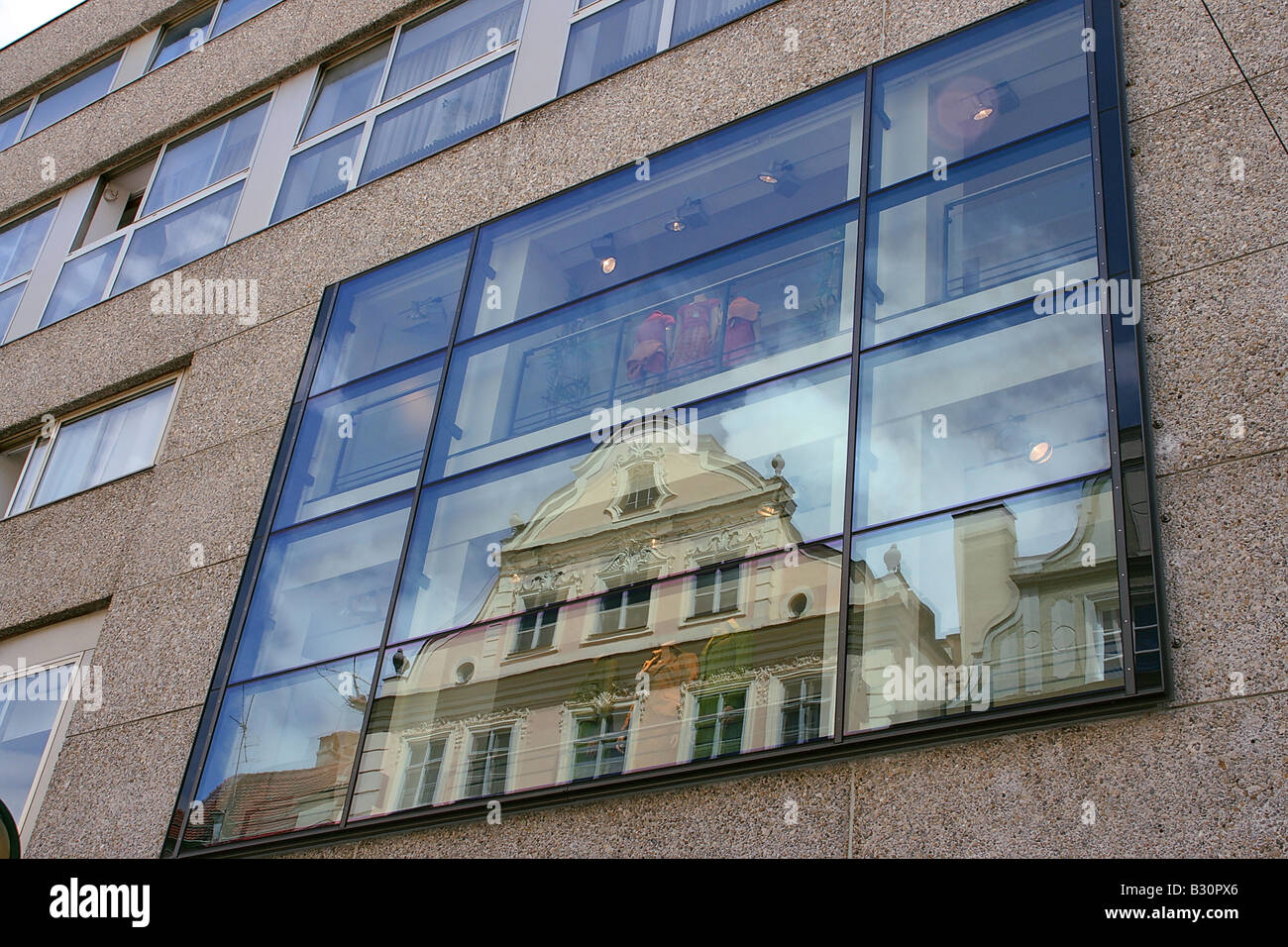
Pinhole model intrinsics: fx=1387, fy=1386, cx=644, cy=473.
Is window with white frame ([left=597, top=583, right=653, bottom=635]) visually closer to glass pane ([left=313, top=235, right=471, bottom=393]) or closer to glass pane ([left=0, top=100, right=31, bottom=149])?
glass pane ([left=313, top=235, right=471, bottom=393])

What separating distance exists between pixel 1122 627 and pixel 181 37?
17.1 meters

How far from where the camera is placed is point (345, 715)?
1075cm

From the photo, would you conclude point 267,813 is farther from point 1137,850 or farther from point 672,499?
point 1137,850

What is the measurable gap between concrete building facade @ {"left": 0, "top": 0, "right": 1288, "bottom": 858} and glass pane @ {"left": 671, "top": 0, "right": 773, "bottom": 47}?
0.26ft

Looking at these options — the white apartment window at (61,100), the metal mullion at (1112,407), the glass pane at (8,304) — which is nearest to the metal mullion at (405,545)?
the metal mullion at (1112,407)

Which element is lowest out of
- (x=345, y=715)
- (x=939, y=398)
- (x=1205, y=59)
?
(x=345, y=715)

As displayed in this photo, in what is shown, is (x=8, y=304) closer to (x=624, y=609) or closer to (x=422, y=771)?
(x=422, y=771)

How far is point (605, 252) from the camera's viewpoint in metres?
12.3

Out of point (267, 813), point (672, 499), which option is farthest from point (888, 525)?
point (267, 813)

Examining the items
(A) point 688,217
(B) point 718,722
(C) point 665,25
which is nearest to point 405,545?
(B) point 718,722

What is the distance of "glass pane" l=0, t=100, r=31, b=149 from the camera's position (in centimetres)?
2153
